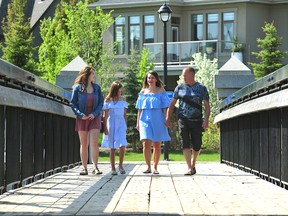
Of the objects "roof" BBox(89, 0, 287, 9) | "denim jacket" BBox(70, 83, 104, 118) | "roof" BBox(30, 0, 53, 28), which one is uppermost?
"roof" BBox(30, 0, 53, 28)

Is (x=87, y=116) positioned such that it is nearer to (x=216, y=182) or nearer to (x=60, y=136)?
(x=60, y=136)

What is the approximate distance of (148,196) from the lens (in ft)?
31.3

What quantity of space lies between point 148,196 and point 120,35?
1600 inches

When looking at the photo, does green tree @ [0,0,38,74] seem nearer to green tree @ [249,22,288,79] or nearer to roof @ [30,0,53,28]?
roof @ [30,0,53,28]

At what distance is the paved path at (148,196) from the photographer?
8000 millimetres

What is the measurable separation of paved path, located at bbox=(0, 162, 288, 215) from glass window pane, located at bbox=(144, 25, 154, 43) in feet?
116

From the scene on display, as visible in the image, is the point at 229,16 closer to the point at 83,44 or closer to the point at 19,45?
the point at 83,44

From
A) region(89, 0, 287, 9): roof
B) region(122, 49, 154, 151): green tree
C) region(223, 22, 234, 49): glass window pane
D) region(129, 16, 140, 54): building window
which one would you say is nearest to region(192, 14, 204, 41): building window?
region(89, 0, 287, 9): roof

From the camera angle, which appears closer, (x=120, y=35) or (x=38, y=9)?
(x=120, y=35)

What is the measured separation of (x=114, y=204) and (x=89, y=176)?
515 cm

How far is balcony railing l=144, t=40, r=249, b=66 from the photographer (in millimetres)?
45781

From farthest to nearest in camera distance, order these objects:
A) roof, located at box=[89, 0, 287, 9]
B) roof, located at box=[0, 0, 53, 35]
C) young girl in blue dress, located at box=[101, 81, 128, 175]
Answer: roof, located at box=[0, 0, 53, 35]
roof, located at box=[89, 0, 287, 9]
young girl in blue dress, located at box=[101, 81, 128, 175]

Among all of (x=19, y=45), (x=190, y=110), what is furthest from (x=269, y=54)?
(x=190, y=110)

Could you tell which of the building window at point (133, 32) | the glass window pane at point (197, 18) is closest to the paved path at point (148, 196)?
the glass window pane at point (197, 18)
